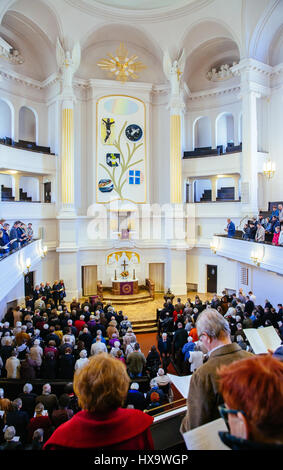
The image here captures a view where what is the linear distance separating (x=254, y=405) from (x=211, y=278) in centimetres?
1802

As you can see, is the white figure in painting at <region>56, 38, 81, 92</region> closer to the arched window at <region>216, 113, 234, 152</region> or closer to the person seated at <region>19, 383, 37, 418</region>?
the arched window at <region>216, 113, 234, 152</region>

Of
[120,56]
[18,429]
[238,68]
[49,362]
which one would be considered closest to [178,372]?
[49,362]

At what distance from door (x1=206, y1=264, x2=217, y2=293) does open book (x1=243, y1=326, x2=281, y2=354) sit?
15328 mm

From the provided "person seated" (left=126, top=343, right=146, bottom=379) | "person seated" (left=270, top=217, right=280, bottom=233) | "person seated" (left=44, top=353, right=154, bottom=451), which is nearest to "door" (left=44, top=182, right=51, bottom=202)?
"person seated" (left=270, top=217, right=280, bottom=233)

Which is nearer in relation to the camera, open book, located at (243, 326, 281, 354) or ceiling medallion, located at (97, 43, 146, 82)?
open book, located at (243, 326, 281, 354)

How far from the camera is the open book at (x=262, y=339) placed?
3.38m

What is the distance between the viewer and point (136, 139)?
19.1 m

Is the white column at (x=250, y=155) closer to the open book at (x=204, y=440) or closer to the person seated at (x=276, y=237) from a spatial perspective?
the person seated at (x=276, y=237)

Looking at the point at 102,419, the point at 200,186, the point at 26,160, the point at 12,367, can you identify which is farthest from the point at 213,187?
the point at 102,419

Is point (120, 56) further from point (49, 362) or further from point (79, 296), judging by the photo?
point (49, 362)

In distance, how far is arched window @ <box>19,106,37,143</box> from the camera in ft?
63.1

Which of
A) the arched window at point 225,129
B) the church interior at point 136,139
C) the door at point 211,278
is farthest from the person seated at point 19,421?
the arched window at point 225,129

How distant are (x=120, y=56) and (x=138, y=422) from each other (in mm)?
20073

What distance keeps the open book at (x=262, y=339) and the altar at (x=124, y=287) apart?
545 inches
